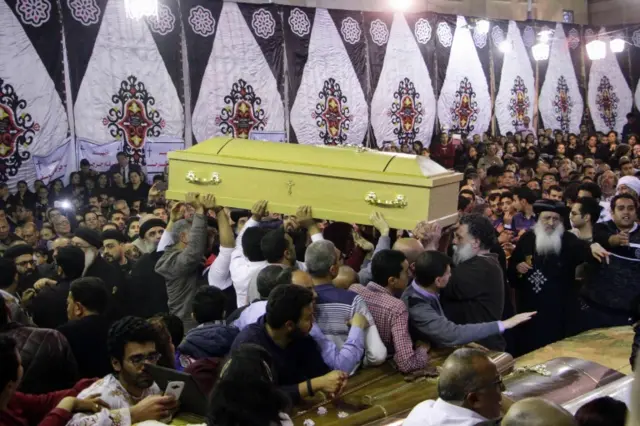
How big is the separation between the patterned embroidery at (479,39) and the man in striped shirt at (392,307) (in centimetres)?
1118

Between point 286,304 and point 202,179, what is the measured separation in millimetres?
2001

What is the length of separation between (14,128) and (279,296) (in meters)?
6.76

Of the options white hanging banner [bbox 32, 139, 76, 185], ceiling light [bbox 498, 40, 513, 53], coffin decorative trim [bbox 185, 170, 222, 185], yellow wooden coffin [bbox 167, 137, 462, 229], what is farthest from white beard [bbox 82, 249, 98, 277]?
ceiling light [bbox 498, 40, 513, 53]

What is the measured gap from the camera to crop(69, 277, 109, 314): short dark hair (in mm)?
2965

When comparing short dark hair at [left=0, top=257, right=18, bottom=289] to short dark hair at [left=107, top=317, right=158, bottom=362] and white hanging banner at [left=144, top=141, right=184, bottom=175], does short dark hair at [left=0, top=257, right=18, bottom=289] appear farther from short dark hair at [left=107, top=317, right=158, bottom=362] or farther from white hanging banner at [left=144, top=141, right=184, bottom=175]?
white hanging banner at [left=144, top=141, right=184, bottom=175]

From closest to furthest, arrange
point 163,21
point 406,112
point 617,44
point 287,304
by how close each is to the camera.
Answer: point 287,304 < point 163,21 < point 406,112 < point 617,44

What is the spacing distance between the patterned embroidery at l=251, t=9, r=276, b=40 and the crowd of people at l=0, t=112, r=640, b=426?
16.4 ft

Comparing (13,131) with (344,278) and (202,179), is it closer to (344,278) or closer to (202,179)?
(202,179)

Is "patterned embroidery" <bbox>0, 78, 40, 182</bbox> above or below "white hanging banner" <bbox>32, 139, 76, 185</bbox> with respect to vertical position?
above

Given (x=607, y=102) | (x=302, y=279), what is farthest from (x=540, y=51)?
(x=302, y=279)

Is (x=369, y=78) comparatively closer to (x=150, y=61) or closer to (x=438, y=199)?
(x=150, y=61)

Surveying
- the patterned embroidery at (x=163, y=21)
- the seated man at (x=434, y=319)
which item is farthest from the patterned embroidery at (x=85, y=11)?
the seated man at (x=434, y=319)

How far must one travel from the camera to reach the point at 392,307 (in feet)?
10.0

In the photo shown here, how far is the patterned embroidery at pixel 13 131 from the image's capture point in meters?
8.22
